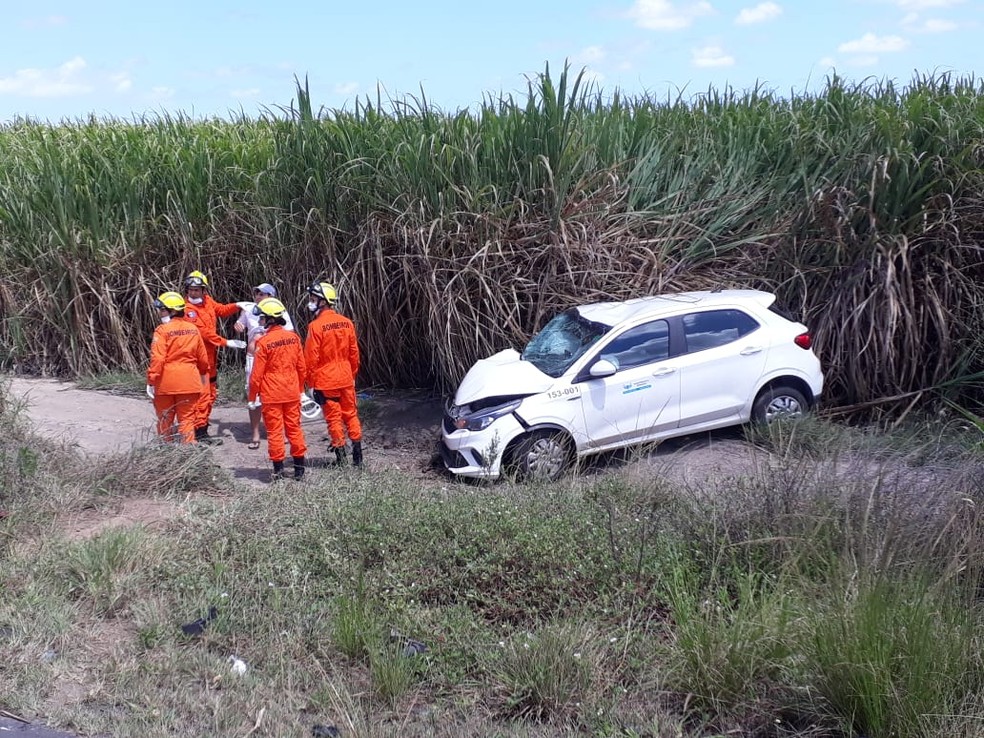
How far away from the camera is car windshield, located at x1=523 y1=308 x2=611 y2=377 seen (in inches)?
370

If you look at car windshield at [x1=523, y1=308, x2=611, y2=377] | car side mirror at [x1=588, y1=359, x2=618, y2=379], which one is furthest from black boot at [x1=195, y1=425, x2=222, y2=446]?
car side mirror at [x1=588, y1=359, x2=618, y2=379]

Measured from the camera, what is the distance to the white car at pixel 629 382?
9.05 metres

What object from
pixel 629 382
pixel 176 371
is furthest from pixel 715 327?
pixel 176 371

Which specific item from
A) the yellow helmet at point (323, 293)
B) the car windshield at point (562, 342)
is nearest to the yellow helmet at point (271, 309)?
the yellow helmet at point (323, 293)

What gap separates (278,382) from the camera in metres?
A: 9.10

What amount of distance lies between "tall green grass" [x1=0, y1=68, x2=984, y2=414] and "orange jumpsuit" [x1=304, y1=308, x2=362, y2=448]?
5.31ft

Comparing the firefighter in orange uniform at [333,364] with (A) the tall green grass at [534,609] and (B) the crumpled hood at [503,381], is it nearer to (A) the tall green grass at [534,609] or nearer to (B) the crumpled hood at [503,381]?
(B) the crumpled hood at [503,381]

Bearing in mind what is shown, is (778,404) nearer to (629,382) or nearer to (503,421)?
(629,382)

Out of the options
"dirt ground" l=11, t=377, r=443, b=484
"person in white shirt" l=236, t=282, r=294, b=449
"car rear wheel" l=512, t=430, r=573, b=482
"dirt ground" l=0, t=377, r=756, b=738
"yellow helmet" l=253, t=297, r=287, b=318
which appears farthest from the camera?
"person in white shirt" l=236, t=282, r=294, b=449

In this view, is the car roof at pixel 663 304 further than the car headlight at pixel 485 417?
Yes

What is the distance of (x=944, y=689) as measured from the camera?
164 inches

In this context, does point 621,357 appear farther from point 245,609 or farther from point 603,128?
point 245,609

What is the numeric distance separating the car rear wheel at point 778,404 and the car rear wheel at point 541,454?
1.99 meters

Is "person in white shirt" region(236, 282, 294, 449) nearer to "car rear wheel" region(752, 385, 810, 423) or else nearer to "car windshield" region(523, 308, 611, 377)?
"car windshield" region(523, 308, 611, 377)
